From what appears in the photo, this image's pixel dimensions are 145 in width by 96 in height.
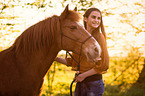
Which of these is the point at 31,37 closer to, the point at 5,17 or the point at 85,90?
the point at 85,90

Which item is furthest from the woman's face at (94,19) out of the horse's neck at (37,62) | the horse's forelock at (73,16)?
the horse's neck at (37,62)

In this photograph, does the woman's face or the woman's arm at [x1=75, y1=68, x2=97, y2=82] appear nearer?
the woman's arm at [x1=75, y1=68, x2=97, y2=82]

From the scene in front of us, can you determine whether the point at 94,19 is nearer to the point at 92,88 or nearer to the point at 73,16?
the point at 73,16

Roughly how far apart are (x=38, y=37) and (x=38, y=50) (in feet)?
0.67

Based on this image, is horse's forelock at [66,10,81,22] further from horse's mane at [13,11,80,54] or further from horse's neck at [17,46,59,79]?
horse's neck at [17,46,59,79]

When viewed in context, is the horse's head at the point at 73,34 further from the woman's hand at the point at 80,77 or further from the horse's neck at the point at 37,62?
the woman's hand at the point at 80,77

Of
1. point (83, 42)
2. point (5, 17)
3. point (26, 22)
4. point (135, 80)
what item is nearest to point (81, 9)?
point (26, 22)

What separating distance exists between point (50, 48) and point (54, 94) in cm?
464

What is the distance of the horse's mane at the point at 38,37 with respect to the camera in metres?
2.57

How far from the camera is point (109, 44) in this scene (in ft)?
21.7

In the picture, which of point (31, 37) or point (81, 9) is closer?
point (31, 37)

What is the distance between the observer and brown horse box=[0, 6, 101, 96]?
8.09 feet

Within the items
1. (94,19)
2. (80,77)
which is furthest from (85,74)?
(94,19)

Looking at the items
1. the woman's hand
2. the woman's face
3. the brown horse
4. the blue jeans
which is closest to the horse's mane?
the brown horse
